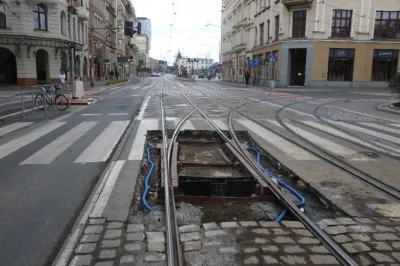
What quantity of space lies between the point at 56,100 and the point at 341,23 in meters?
32.2

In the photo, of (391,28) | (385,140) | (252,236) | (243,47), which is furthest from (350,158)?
(243,47)

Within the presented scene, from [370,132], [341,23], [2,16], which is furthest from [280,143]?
[341,23]

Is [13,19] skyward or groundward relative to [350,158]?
skyward

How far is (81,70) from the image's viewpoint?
4719 cm

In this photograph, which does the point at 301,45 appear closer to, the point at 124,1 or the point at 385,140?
the point at 385,140

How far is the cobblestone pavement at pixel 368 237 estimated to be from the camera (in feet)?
11.8

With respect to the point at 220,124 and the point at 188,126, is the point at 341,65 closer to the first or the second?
the point at 220,124

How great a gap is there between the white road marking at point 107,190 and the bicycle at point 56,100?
9.82m

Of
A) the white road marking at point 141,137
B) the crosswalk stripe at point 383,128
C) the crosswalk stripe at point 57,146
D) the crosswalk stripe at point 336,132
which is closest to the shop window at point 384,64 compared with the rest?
the crosswalk stripe at point 383,128

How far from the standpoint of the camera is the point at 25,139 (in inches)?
373

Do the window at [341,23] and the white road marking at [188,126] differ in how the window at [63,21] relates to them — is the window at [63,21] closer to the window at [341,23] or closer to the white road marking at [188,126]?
the window at [341,23]

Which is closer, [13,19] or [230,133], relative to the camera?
[230,133]

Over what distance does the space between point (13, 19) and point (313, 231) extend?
3541 centimetres

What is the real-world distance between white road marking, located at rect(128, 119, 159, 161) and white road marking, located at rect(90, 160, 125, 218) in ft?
1.75
